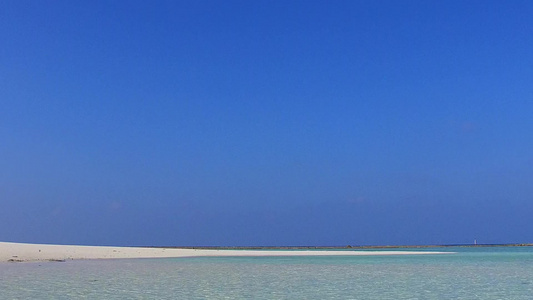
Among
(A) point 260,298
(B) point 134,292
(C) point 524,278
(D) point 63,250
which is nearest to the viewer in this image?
(A) point 260,298

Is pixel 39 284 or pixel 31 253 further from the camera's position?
pixel 31 253

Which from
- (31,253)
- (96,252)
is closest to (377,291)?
(31,253)

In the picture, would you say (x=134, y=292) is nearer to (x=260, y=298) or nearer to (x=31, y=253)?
(x=260, y=298)

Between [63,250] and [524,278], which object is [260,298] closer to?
[524,278]

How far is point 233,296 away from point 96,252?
2720 cm

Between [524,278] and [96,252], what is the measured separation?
28597 mm

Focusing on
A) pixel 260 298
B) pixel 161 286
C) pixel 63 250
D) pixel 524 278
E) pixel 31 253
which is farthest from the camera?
pixel 63 250

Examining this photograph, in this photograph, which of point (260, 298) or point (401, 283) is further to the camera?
point (401, 283)

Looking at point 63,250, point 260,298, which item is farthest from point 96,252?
point 260,298

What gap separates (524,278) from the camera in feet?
58.4

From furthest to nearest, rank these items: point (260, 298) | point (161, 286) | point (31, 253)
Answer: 1. point (31, 253)
2. point (161, 286)
3. point (260, 298)

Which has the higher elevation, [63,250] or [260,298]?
[63,250]

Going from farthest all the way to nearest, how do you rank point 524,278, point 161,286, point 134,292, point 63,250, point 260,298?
point 63,250 → point 524,278 → point 161,286 → point 134,292 → point 260,298

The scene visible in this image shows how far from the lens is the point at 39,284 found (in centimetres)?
1535
